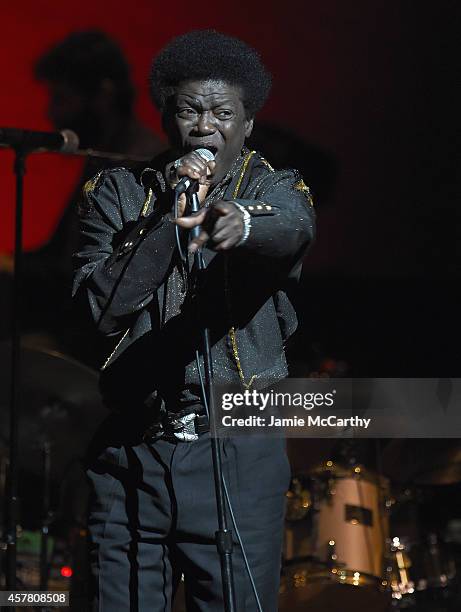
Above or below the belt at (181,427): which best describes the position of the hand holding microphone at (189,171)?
above

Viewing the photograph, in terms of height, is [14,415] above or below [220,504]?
above

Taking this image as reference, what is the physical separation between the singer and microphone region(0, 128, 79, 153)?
0.98m

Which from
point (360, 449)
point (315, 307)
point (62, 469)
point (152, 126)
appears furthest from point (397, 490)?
point (152, 126)

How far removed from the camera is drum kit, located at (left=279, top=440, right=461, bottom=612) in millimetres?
4105

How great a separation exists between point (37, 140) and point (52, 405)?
1.38m

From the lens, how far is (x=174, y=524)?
2.40 meters

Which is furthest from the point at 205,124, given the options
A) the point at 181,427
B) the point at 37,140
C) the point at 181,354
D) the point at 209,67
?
the point at 37,140

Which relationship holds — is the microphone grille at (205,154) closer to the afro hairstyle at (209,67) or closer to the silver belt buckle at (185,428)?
the afro hairstyle at (209,67)

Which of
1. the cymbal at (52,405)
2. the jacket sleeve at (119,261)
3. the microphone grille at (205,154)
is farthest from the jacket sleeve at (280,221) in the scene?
the cymbal at (52,405)

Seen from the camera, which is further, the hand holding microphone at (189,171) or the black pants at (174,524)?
the black pants at (174,524)

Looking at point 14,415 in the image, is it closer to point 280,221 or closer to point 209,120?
point 209,120

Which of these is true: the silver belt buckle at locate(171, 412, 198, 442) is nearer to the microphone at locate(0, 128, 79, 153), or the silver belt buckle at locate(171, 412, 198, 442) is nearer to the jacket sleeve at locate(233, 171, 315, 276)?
the jacket sleeve at locate(233, 171, 315, 276)

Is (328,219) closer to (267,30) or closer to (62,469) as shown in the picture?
(267,30)

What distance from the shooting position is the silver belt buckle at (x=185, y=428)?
2.42m
